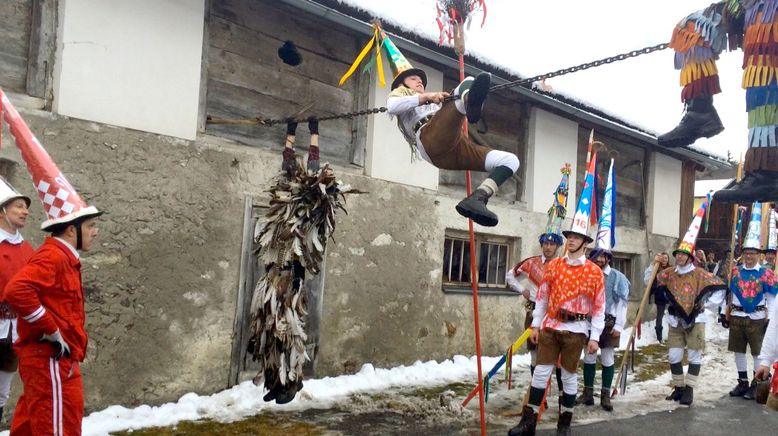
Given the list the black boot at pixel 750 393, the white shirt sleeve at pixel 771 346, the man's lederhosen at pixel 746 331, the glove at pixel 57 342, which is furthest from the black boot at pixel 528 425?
the man's lederhosen at pixel 746 331

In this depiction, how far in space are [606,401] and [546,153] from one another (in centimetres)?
517

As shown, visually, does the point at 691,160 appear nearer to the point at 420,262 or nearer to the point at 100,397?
the point at 420,262

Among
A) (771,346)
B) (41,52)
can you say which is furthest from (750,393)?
(41,52)

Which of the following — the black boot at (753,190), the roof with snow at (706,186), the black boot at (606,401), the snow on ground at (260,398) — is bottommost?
the snow on ground at (260,398)

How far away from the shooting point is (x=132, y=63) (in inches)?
238

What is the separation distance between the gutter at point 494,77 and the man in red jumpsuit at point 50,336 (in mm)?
3996

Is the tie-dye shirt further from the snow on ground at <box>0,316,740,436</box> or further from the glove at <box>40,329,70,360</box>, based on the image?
the glove at <box>40,329,70,360</box>

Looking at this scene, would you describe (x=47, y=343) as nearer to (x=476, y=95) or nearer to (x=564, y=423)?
(x=476, y=95)

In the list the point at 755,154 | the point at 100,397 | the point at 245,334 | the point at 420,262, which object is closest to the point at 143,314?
the point at 100,397

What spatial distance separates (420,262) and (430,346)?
128 centimetres

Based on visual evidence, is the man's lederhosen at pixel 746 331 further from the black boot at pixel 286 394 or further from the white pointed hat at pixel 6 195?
the white pointed hat at pixel 6 195

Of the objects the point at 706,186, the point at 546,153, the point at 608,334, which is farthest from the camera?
the point at 706,186

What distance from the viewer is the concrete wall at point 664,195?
549 inches

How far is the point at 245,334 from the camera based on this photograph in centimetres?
694
